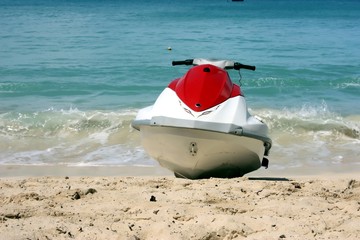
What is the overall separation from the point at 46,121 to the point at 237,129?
19.8 feet

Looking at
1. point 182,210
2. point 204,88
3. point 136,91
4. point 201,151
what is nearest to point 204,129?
point 201,151

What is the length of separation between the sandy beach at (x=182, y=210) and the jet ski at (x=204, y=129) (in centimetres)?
19

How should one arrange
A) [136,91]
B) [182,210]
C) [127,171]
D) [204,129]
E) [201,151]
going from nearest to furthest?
[182,210] → [204,129] → [201,151] → [127,171] → [136,91]

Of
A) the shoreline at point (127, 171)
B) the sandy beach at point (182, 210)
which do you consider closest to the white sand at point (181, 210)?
the sandy beach at point (182, 210)

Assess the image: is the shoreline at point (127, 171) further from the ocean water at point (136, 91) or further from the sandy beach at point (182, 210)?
the sandy beach at point (182, 210)

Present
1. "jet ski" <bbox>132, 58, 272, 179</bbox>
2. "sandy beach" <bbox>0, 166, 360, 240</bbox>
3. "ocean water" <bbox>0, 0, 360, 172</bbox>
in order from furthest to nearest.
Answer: "ocean water" <bbox>0, 0, 360, 172</bbox>
"jet ski" <bbox>132, 58, 272, 179</bbox>
"sandy beach" <bbox>0, 166, 360, 240</bbox>

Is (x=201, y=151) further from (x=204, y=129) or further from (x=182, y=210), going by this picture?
(x=182, y=210)

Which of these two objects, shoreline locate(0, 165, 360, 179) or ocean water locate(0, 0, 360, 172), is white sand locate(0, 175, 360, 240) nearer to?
shoreline locate(0, 165, 360, 179)

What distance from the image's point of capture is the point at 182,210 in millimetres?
4516

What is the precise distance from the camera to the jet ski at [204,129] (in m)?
5.26

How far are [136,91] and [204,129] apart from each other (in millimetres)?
8905

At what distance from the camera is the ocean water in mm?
8719

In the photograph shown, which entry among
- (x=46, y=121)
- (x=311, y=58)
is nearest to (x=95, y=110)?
(x=46, y=121)

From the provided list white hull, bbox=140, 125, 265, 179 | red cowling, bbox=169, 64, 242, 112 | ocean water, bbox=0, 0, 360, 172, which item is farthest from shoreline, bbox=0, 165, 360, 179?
red cowling, bbox=169, 64, 242, 112
